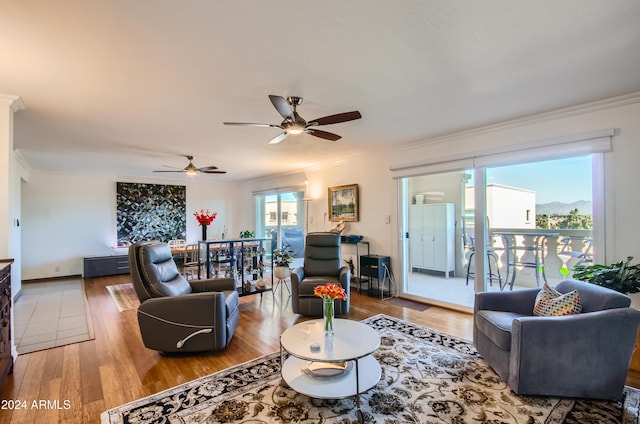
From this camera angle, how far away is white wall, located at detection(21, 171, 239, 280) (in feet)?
20.5

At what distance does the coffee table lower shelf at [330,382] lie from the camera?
75.2 inches

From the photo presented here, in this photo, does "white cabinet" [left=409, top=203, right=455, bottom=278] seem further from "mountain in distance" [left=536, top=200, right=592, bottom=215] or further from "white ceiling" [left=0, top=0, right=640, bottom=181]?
"white ceiling" [left=0, top=0, right=640, bottom=181]

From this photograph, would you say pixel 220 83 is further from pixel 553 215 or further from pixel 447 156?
pixel 553 215

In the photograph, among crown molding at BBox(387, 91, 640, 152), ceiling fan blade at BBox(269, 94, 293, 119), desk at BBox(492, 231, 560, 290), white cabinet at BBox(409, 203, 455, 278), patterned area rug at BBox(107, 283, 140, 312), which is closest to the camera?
ceiling fan blade at BBox(269, 94, 293, 119)

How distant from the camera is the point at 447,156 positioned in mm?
4051

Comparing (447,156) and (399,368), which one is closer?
(399,368)

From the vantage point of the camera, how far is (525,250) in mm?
3777

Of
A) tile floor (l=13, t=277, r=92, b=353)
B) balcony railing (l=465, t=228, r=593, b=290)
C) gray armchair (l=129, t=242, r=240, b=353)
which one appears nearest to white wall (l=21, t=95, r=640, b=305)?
balcony railing (l=465, t=228, r=593, b=290)

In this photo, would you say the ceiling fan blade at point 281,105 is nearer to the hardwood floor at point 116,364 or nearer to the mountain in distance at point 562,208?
the hardwood floor at point 116,364

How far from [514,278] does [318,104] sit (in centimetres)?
344

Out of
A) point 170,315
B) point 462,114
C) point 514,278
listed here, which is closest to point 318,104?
point 462,114

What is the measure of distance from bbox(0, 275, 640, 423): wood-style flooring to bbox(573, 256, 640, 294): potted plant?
1.24 m

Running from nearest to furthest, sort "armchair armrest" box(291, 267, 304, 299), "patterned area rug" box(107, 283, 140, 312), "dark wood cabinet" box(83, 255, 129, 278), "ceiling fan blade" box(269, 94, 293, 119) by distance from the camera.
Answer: "ceiling fan blade" box(269, 94, 293, 119) < "armchair armrest" box(291, 267, 304, 299) < "patterned area rug" box(107, 283, 140, 312) < "dark wood cabinet" box(83, 255, 129, 278)

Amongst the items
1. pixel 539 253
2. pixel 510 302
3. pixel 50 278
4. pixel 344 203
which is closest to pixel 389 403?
pixel 510 302
